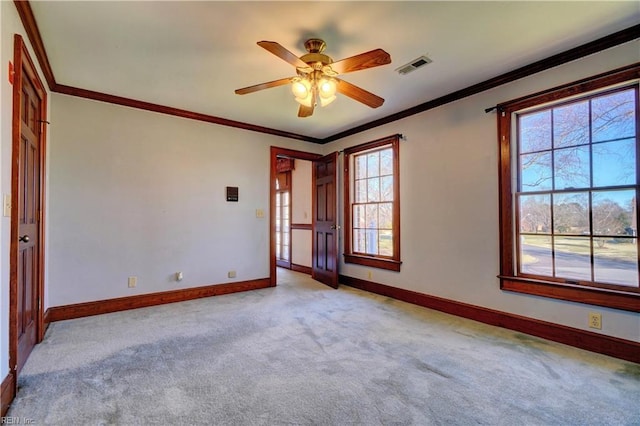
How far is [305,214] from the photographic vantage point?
6.19 meters

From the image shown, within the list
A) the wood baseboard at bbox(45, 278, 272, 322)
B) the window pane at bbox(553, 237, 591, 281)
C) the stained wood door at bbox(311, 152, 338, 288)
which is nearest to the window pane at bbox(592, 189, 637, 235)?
the window pane at bbox(553, 237, 591, 281)

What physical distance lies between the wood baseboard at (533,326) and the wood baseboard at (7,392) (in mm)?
3677

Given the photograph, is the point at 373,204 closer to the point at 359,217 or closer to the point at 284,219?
the point at 359,217

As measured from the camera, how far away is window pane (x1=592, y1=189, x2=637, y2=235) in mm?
2381

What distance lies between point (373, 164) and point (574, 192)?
8.25 ft

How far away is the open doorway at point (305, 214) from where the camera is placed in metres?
4.90

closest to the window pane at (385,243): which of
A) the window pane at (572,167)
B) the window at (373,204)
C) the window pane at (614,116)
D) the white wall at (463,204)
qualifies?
the window at (373,204)

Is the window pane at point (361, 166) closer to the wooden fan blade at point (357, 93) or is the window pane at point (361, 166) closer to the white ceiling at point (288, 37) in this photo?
the white ceiling at point (288, 37)

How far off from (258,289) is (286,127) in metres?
2.56

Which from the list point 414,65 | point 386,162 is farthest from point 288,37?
point 386,162

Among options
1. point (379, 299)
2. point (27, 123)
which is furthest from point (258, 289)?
point (27, 123)

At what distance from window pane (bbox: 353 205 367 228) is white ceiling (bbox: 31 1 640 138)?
6.29 feet

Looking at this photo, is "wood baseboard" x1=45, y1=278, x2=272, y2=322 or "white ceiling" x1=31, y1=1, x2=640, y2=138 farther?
"wood baseboard" x1=45, y1=278, x2=272, y2=322

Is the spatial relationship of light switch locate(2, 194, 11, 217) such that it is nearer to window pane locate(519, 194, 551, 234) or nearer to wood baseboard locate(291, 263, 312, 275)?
window pane locate(519, 194, 551, 234)
